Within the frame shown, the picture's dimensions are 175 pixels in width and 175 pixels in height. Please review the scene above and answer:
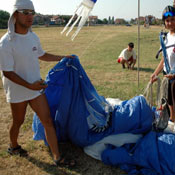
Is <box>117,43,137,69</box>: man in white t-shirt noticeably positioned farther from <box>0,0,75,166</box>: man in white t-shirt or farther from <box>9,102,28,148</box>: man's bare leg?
<box>9,102,28,148</box>: man's bare leg

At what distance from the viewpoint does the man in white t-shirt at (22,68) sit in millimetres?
2096

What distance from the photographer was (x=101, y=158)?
2559mm

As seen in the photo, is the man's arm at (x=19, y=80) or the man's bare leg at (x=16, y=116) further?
the man's bare leg at (x=16, y=116)

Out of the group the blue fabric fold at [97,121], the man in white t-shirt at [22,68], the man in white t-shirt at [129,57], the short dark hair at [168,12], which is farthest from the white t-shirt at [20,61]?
the man in white t-shirt at [129,57]

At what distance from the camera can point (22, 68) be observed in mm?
2230

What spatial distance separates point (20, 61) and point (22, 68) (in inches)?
3.1

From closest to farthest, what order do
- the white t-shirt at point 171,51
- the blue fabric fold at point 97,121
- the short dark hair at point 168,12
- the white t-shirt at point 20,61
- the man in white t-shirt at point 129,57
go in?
the white t-shirt at point 20,61 < the blue fabric fold at point 97,121 < the short dark hair at point 168,12 < the white t-shirt at point 171,51 < the man in white t-shirt at point 129,57

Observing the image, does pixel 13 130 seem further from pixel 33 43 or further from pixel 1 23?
pixel 1 23

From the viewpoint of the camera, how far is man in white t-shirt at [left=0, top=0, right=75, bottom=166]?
210 centimetres

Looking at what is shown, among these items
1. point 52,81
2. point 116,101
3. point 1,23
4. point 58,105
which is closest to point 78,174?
point 58,105

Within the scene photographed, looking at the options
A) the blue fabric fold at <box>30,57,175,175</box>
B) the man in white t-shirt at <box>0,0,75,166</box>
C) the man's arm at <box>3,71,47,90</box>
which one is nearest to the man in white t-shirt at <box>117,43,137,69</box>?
the blue fabric fold at <box>30,57,175,175</box>

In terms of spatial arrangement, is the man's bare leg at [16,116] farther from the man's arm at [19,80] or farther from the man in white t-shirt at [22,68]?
the man's arm at [19,80]

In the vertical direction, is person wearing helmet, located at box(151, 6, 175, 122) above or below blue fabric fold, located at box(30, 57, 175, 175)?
above

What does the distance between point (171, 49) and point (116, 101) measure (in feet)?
4.55
